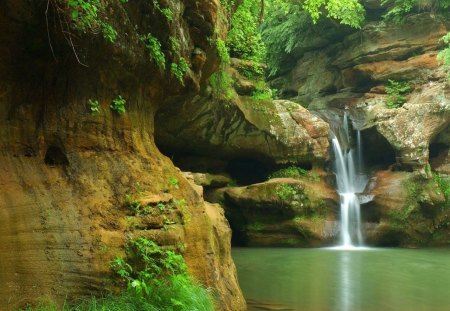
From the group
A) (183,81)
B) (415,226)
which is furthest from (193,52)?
(415,226)

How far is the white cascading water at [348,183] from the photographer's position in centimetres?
1725

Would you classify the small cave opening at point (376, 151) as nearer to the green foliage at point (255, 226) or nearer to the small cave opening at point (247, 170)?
the small cave opening at point (247, 170)

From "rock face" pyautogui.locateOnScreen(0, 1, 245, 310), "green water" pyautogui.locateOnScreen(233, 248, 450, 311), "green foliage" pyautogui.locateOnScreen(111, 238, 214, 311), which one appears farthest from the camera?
"green water" pyautogui.locateOnScreen(233, 248, 450, 311)

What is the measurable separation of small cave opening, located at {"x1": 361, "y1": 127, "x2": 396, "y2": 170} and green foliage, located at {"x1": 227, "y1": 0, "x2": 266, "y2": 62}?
21.3ft

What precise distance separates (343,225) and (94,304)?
14192 mm

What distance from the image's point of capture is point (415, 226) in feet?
56.2

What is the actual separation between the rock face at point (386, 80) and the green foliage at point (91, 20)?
14880 millimetres

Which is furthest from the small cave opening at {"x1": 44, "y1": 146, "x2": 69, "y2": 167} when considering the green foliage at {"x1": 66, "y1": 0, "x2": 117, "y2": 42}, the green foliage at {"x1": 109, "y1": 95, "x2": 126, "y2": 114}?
the green foliage at {"x1": 66, "y1": 0, "x2": 117, "y2": 42}

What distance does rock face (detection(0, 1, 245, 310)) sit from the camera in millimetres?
5023

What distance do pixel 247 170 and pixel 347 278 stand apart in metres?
9.43

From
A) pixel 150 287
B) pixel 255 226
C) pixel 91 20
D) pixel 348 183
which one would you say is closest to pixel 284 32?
pixel 348 183

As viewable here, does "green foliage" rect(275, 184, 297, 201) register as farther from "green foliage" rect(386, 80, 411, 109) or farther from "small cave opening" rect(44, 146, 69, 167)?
"small cave opening" rect(44, 146, 69, 167)

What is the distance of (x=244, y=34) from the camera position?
1452 centimetres

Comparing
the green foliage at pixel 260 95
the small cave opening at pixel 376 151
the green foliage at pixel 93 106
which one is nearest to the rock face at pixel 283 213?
the green foliage at pixel 260 95
